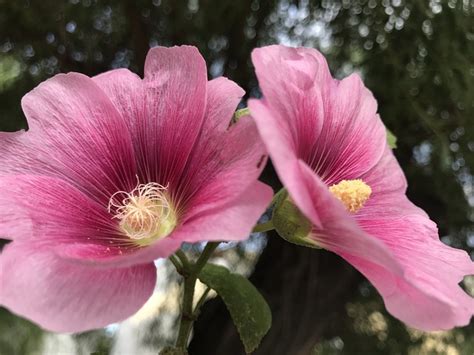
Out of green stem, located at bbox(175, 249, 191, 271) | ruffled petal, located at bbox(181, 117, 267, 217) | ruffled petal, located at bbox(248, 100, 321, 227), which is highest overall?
ruffled petal, located at bbox(248, 100, 321, 227)

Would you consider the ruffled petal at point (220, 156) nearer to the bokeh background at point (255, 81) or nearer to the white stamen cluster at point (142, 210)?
the white stamen cluster at point (142, 210)

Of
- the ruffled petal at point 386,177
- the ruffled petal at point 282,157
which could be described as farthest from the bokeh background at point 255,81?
the ruffled petal at point 282,157

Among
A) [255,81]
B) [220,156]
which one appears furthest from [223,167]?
[255,81]

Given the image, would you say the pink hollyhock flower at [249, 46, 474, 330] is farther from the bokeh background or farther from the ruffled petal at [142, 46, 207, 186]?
the bokeh background

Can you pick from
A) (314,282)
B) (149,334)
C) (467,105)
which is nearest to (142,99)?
(467,105)

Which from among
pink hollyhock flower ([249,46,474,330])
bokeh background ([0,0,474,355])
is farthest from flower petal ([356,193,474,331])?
bokeh background ([0,0,474,355])

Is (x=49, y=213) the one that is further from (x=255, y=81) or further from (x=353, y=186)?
(x=255, y=81)
